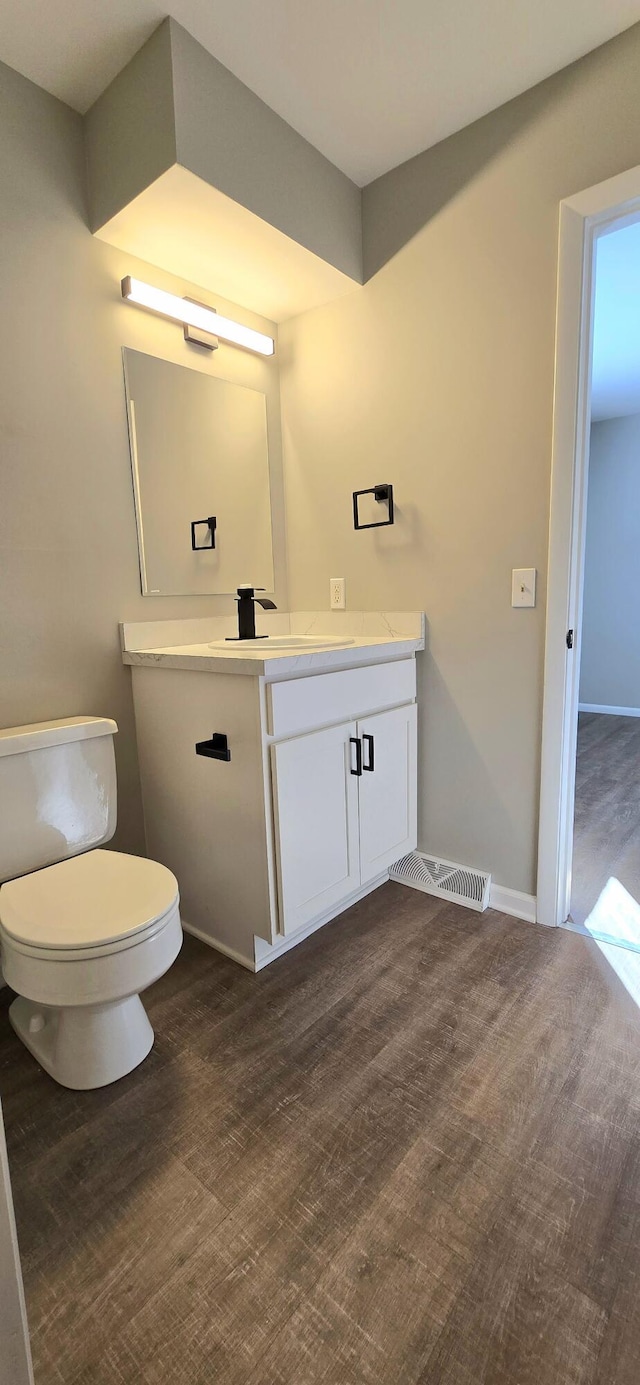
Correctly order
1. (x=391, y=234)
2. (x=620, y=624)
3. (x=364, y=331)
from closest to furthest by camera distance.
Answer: (x=391, y=234)
(x=364, y=331)
(x=620, y=624)

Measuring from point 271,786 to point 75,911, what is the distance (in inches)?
20.9

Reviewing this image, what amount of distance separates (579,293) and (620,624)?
351cm

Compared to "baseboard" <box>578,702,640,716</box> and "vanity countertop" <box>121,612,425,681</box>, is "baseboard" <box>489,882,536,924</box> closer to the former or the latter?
"vanity countertop" <box>121,612,425,681</box>

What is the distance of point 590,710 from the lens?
4.82m

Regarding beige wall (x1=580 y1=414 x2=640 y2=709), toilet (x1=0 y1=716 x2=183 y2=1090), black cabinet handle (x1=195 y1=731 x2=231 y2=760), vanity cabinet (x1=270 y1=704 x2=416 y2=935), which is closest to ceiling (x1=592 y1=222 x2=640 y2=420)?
beige wall (x1=580 y1=414 x2=640 y2=709)

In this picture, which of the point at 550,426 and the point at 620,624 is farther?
the point at 620,624

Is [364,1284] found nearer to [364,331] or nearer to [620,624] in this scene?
[364,331]

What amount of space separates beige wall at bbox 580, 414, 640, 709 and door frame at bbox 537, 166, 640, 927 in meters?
2.96

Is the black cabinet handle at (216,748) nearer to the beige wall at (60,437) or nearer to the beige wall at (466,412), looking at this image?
the beige wall at (60,437)

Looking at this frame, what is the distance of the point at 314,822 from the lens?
1.62m

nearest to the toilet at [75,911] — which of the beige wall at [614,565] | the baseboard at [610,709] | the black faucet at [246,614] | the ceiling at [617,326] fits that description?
the black faucet at [246,614]

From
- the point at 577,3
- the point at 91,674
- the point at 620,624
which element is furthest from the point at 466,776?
the point at 620,624

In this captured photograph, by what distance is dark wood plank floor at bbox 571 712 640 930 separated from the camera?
6.70 ft

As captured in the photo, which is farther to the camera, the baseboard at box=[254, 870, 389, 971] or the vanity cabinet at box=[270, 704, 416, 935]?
the baseboard at box=[254, 870, 389, 971]
